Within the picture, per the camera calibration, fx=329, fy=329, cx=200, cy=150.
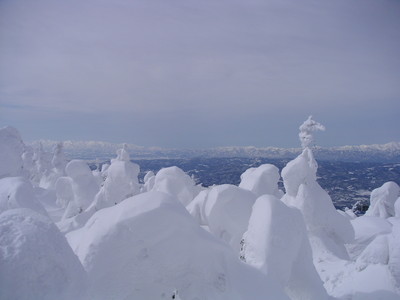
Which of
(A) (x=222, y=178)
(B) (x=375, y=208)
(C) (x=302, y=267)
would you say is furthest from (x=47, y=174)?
(A) (x=222, y=178)

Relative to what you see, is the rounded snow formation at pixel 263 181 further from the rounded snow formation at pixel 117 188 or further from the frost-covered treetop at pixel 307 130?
the rounded snow formation at pixel 117 188

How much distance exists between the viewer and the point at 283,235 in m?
8.29

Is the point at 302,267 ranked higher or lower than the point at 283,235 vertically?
lower

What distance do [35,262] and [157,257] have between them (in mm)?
2586

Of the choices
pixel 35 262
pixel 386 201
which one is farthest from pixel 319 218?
pixel 386 201

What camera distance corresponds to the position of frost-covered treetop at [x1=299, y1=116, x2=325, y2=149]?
568 inches

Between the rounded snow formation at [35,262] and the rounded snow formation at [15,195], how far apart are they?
4.30 meters

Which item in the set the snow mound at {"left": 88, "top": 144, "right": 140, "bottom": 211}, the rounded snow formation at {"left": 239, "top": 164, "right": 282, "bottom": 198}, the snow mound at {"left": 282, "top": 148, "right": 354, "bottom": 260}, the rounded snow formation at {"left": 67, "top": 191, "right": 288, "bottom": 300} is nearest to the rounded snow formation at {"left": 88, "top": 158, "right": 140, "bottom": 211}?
the snow mound at {"left": 88, "top": 144, "right": 140, "bottom": 211}

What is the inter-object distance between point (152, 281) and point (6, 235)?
3.07 metres

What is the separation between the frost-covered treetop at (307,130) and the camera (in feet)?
47.3

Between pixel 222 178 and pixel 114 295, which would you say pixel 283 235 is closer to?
pixel 114 295

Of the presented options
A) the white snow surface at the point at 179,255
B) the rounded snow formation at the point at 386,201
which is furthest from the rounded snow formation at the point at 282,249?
the rounded snow formation at the point at 386,201

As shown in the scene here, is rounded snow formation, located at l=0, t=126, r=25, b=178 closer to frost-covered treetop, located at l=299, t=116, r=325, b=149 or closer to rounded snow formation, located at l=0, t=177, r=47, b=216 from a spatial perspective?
rounded snow formation, located at l=0, t=177, r=47, b=216

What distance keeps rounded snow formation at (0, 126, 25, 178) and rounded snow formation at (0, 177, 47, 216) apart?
493 inches
